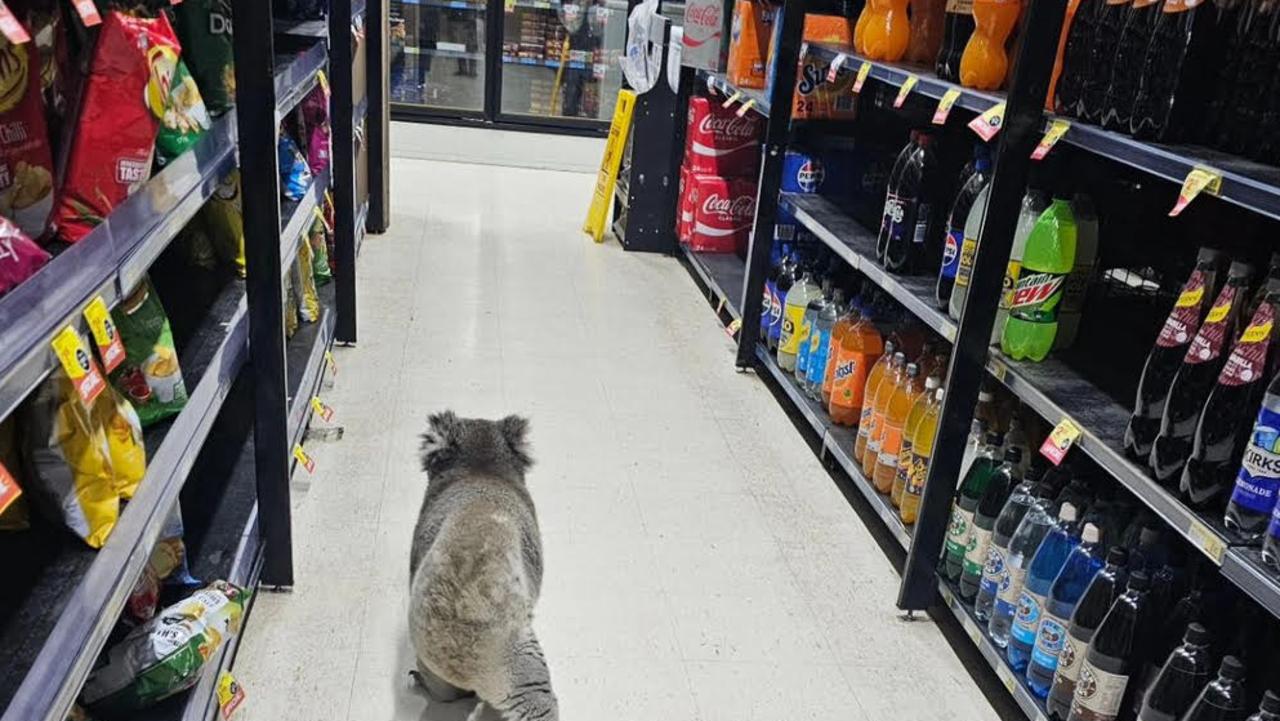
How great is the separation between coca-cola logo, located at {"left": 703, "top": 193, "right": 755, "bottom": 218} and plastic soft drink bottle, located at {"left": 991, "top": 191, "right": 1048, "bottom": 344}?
3018 mm

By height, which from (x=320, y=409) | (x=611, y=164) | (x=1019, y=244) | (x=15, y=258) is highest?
(x=15, y=258)

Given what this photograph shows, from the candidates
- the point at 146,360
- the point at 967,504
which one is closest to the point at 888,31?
the point at 967,504

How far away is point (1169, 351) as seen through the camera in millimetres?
2041

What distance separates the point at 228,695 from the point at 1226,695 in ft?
6.25

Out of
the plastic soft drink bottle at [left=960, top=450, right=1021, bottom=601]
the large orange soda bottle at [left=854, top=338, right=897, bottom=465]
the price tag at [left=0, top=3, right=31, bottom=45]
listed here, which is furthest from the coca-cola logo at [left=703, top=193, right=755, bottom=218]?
the price tag at [left=0, top=3, right=31, bottom=45]

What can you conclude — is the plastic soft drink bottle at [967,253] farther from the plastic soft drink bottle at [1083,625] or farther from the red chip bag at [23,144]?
the red chip bag at [23,144]

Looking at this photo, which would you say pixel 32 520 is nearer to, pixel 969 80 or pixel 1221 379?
pixel 1221 379

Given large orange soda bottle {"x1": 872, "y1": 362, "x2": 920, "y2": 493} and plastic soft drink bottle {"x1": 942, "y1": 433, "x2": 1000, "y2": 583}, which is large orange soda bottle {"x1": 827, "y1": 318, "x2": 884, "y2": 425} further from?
plastic soft drink bottle {"x1": 942, "y1": 433, "x2": 1000, "y2": 583}

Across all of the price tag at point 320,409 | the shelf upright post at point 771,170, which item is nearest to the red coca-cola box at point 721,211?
the shelf upright post at point 771,170

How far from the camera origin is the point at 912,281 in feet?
10.4

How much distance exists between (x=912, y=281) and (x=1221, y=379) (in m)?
1.32

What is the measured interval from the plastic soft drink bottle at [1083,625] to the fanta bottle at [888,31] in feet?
6.75

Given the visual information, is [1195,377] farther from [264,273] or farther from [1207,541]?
[264,273]

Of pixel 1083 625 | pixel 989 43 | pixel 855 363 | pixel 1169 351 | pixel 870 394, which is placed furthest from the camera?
pixel 855 363
